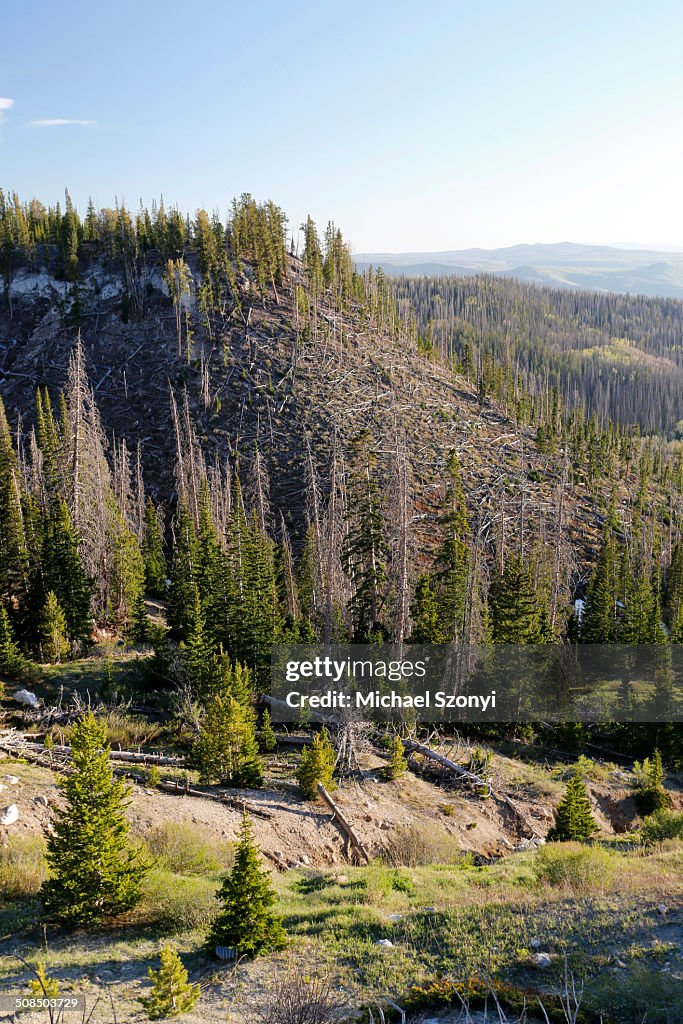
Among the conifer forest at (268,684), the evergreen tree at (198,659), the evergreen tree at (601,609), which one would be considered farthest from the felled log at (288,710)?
the evergreen tree at (601,609)

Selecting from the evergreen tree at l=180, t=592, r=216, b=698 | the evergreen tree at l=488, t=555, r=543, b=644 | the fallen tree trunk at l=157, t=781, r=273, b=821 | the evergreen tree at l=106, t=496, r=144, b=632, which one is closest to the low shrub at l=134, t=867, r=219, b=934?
the fallen tree trunk at l=157, t=781, r=273, b=821

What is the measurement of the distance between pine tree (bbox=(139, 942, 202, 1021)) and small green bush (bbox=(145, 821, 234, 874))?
6.04 m

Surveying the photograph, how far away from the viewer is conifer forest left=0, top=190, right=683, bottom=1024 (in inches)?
490

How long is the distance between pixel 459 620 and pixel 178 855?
22.3 metres

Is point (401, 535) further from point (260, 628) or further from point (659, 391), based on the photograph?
point (659, 391)

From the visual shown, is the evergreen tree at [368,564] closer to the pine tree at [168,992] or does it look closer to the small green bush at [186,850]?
the small green bush at [186,850]

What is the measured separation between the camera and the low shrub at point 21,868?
576 inches

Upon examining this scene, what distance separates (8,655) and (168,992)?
70.6 ft

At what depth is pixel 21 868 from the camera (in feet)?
49.0

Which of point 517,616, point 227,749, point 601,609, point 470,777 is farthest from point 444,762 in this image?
point 601,609

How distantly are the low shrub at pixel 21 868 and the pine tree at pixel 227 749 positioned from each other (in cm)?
689

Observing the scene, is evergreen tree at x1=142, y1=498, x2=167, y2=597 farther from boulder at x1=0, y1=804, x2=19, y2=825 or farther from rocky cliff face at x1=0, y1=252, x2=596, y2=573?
boulder at x1=0, y1=804, x2=19, y2=825

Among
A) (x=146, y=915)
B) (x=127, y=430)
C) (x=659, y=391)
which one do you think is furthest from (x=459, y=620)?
(x=659, y=391)

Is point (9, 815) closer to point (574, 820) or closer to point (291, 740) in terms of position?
point (291, 740)
